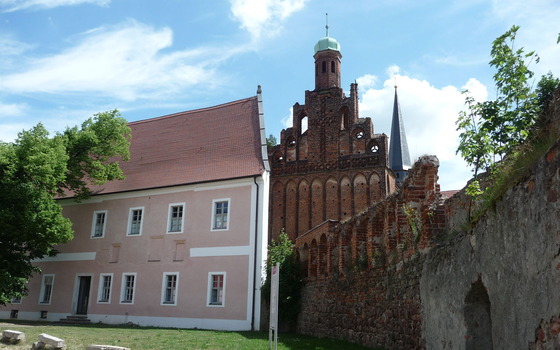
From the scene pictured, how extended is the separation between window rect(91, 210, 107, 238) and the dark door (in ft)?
6.80

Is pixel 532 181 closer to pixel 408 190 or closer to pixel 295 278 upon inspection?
pixel 408 190

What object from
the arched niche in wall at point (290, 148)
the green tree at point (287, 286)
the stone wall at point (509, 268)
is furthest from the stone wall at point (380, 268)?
the arched niche in wall at point (290, 148)

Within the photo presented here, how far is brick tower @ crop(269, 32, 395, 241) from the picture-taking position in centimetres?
3123

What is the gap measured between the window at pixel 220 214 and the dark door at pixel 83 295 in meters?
7.29

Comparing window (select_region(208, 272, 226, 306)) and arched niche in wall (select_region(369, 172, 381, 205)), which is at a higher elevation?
arched niche in wall (select_region(369, 172, 381, 205))

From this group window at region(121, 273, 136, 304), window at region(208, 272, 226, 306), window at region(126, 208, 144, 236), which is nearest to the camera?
window at region(208, 272, 226, 306)

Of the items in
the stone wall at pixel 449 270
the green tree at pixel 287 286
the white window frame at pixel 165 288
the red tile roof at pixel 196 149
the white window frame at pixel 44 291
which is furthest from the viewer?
the white window frame at pixel 44 291

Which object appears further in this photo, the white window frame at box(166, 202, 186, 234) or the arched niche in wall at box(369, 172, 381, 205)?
the arched niche in wall at box(369, 172, 381, 205)

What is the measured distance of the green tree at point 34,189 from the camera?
1831cm

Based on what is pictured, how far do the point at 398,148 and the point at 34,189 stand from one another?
A: 129 feet

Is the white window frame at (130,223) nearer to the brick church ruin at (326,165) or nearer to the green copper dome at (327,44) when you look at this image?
the brick church ruin at (326,165)

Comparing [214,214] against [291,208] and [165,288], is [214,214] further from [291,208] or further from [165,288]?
[291,208]

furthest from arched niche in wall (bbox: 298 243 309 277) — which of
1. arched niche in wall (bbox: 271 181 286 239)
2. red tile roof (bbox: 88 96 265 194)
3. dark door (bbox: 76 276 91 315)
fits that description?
arched niche in wall (bbox: 271 181 286 239)

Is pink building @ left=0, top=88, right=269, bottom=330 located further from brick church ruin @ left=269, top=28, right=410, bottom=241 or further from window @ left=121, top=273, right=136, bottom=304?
brick church ruin @ left=269, top=28, right=410, bottom=241
